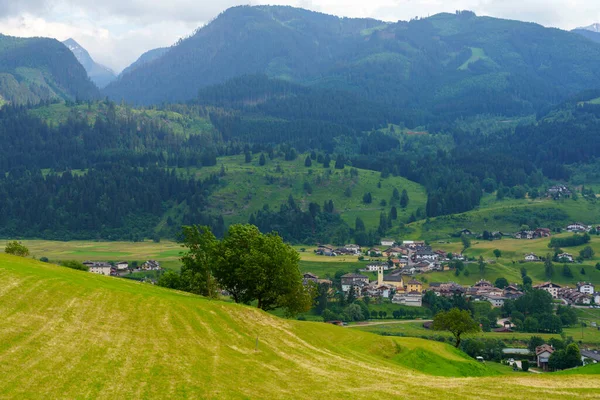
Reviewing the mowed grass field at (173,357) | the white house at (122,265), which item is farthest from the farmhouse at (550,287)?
the mowed grass field at (173,357)

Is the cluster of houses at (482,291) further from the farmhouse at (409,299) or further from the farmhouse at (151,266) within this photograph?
the farmhouse at (151,266)

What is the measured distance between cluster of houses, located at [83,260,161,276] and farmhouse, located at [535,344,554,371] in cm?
10988

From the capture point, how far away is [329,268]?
199625 millimetres

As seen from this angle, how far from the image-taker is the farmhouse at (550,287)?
171875 mm

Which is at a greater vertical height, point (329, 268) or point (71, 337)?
point (71, 337)

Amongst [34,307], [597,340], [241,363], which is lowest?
[597,340]

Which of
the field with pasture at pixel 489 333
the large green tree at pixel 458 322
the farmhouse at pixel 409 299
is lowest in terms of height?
A: the field with pasture at pixel 489 333

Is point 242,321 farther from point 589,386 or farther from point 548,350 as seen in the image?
point 548,350

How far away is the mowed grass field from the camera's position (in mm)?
33500

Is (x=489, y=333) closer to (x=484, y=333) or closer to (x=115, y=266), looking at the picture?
(x=484, y=333)

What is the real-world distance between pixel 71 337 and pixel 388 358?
29.7 meters

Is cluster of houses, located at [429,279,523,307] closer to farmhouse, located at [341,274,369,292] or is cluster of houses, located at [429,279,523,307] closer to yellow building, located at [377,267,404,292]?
yellow building, located at [377,267,404,292]

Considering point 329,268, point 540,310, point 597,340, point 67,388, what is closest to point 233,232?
point 67,388

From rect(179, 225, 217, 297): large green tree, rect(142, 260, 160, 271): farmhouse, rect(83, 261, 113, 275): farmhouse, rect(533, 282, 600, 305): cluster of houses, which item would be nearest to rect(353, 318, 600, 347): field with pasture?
rect(533, 282, 600, 305): cluster of houses
